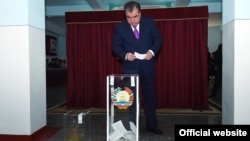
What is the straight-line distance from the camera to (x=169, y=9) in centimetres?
393

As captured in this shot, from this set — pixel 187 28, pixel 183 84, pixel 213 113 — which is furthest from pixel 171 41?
pixel 213 113

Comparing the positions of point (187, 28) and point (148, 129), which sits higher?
point (187, 28)

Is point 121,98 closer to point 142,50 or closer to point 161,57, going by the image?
point 142,50

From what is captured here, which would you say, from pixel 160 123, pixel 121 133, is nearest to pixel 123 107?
pixel 121 133

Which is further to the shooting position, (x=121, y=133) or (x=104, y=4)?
(x=104, y=4)

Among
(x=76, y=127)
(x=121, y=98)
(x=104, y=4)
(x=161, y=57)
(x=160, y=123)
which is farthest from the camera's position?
(x=104, y=4)

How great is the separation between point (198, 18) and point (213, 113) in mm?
1463

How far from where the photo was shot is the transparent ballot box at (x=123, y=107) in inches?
71.6

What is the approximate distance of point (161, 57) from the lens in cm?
406

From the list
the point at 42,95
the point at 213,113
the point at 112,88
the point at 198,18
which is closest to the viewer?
the point at 112,88

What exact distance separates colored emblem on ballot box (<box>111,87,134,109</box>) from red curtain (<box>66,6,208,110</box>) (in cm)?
225

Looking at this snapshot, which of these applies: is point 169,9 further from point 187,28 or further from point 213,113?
point 213,113

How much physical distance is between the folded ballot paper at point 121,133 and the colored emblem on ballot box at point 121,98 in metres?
0.21

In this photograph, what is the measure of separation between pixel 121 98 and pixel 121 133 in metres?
0.30
